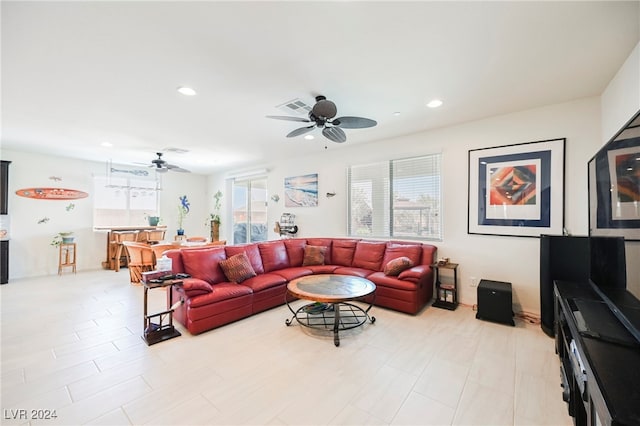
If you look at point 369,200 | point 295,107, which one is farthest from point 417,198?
point 295,107

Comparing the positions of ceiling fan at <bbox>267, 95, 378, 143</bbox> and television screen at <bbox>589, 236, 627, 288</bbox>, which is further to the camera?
ceiling fan at <bbox>267, 95, 378, 143</bbox>

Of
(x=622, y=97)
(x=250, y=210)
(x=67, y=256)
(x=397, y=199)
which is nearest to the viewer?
(x=622, y=97)

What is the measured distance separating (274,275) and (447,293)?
8.66ft

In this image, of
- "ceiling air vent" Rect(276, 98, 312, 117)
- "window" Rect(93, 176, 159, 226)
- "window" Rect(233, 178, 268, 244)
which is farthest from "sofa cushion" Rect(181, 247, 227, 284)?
"window" Rect(93, 176, 159, 226)

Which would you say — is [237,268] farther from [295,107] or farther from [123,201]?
[123,201]

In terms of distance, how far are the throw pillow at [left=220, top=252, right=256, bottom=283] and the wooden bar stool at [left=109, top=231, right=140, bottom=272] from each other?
14.3 feet

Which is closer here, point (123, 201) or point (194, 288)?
point (194, 288)

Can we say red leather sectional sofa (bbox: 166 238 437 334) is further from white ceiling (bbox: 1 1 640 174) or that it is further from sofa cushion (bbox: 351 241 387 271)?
white ceiling (bbox: 1 1 640 174)

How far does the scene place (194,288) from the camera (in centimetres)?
307

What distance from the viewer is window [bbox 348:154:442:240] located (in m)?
4.30

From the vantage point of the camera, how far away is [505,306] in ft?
10.5

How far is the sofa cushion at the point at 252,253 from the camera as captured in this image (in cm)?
400

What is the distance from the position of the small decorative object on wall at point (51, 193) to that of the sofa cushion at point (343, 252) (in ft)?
21.2

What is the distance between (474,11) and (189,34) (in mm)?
2047
